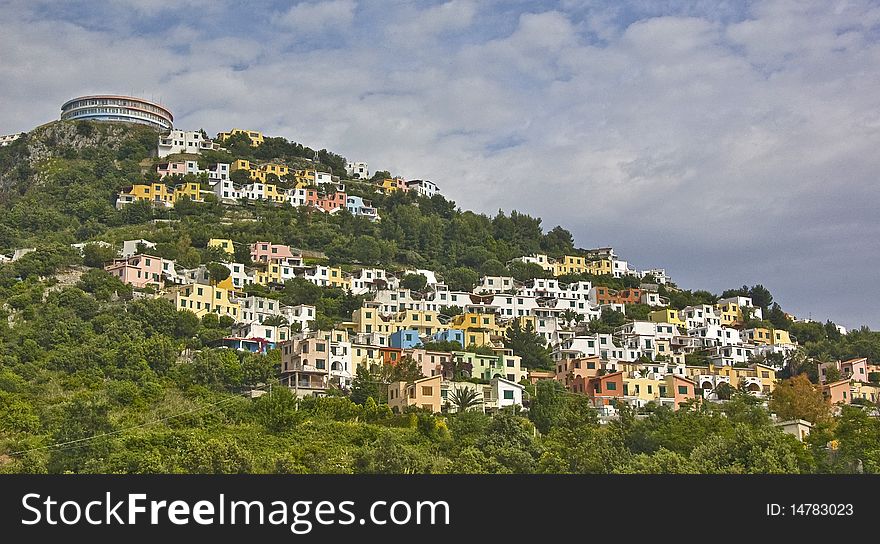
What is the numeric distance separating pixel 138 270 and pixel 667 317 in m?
37.0

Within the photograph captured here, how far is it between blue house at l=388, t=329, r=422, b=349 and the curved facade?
57.1 meters

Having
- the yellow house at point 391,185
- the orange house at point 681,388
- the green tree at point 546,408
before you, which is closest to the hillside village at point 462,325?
the orange house at point 681,388

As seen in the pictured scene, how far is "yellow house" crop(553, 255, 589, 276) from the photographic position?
341 feet

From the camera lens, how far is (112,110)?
401 feet

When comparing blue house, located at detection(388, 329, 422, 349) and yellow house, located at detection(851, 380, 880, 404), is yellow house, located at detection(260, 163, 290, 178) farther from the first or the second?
yellow house, located at detection(851, 380, 880, 404)

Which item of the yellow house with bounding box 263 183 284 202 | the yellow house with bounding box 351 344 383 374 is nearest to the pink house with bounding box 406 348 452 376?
the yellow house with bounding box 351 344 383 374

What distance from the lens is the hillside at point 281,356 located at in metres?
44.6

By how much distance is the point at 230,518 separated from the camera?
26703 millimetres

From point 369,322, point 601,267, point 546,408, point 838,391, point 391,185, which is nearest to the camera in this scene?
point 546,408

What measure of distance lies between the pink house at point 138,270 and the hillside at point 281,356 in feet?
4.15

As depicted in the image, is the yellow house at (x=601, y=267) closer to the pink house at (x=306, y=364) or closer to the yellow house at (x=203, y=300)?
the yellow house at (x=203, y=300)

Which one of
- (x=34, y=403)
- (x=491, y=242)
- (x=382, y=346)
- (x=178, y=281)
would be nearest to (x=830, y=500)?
(x=34, y=403)

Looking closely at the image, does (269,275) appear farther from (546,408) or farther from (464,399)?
(546,408)

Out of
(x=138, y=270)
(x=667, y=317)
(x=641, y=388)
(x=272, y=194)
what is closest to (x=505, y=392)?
(x=641, y=388)
